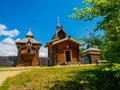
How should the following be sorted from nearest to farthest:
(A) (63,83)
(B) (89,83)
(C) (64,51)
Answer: (B) (89,83), (A) (63,83), (C) (64,51)

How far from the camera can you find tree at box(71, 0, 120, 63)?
39.8 feet

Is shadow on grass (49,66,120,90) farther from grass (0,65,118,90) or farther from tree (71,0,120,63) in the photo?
tree (71,0,120,63)

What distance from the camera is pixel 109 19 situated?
1302 cm

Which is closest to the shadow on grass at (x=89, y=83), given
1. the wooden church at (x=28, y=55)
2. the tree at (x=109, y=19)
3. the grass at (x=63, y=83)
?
the grass at (x=63, y=83)

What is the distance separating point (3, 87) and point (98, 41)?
8.37 m

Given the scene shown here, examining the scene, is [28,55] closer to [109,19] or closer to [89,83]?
[89,83]

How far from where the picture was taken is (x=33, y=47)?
4309 centimetres

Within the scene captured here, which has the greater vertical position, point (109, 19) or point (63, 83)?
point (109, 19)

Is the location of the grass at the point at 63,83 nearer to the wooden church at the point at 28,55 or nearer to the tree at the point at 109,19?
the tree at the point at 109,19

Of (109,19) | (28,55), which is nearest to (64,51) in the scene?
(28,55)

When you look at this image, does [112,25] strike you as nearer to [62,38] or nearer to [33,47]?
[62,38]

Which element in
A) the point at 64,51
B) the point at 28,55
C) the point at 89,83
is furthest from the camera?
the point at 28,55

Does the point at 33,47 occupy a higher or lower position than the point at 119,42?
higher

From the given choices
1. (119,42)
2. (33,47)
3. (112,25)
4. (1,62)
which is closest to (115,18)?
(112,25)
